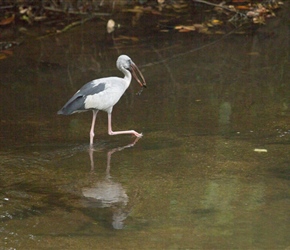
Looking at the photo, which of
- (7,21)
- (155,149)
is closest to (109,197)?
(155,149)

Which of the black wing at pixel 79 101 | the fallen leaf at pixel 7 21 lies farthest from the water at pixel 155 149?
the fallen leaf at pixel 7 21

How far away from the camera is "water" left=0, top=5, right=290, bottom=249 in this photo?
479cm

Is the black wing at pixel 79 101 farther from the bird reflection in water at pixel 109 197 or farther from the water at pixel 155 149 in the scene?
the bird reflection in water at pixel 109 197

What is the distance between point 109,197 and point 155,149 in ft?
3.87

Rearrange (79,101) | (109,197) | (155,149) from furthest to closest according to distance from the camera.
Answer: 1. (79,101)
2. (155,149)
3. (109,197)

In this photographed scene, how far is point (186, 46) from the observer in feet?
31.9

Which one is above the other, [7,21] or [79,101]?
[7,21]

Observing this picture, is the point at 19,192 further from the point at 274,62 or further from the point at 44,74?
the point at 274,62

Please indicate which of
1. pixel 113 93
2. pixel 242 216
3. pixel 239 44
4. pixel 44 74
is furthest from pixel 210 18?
pixel 242 216

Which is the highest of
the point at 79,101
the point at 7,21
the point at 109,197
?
the point at 7,21

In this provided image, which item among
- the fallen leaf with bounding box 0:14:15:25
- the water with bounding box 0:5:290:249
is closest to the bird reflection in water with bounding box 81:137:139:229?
the water with bounding box 0:5:290:249

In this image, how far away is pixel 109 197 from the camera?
213 inches

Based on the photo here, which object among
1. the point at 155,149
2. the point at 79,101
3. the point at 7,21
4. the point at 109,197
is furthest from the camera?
the point at 7,21

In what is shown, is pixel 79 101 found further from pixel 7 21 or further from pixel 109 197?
pixel 7 21
